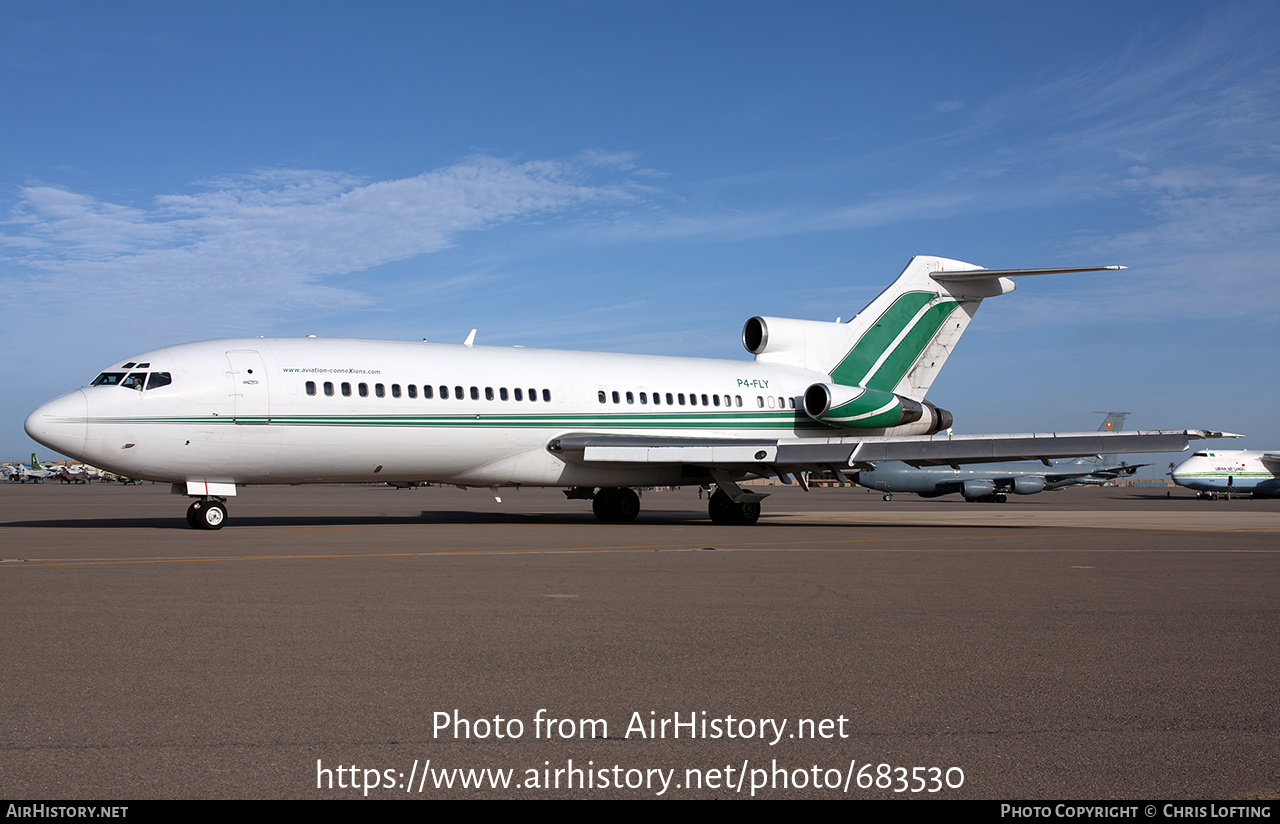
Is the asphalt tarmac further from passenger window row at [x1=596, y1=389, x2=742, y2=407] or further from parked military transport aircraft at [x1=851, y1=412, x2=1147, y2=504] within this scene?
parked military transport aircraft at [x1=851, y1=412, x2=1147, y2=504]

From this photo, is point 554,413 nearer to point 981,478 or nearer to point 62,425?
point 62,425

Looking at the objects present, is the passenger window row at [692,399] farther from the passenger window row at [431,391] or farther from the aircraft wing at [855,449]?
the passenger window row at [431,391]

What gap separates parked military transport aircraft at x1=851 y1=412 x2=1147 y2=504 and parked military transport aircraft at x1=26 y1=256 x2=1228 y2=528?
16.9m

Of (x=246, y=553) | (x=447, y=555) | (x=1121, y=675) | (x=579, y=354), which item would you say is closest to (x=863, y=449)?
(x=579, y=354)

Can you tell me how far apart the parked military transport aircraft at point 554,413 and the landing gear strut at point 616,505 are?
0.06 m

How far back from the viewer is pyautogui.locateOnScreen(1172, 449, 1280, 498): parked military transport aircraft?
57.4 meters

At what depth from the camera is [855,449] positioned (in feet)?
72.1

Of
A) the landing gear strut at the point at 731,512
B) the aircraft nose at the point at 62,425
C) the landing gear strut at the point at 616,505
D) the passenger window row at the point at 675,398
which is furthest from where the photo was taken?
the landing gear strut at the point at 616,505

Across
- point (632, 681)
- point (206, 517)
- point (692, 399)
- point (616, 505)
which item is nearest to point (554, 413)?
point (616, 505)

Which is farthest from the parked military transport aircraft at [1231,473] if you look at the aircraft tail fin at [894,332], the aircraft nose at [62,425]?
the aircraft nose at [62,425]

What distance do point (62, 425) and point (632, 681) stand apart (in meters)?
16.0

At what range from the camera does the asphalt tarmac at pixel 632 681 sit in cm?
416

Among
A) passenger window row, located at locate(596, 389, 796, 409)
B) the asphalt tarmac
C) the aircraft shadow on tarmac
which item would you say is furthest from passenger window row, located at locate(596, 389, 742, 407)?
the asphalt tarmac
